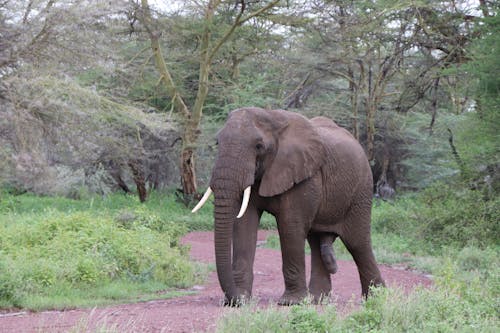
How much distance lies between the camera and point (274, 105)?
90.6ft

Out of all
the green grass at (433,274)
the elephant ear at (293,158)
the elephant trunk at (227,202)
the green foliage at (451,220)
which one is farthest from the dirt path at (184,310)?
the green foliage at (451,220)

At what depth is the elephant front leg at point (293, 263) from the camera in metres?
9.01

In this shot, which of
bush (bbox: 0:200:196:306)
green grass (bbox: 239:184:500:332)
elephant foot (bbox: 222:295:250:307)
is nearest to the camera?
green grass (bbox: 239:184:500:332)

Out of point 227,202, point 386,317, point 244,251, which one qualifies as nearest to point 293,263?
point 244,251

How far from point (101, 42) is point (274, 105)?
8.01 metres

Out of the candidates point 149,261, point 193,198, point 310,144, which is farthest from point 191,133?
point 310,144

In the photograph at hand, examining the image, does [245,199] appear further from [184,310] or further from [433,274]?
[433,274]

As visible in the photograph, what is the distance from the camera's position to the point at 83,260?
430 inches

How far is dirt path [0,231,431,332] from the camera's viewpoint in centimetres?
649

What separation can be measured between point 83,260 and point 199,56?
54.6 feet

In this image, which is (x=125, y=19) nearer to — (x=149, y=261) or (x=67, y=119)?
(x=67, y=119)

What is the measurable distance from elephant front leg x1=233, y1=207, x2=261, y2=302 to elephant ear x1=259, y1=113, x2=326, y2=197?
405 mm

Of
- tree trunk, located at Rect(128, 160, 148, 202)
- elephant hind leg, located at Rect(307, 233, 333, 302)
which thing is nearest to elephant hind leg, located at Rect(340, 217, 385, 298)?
elephant hind leg, located at Rect(307, 233, 333, 302)

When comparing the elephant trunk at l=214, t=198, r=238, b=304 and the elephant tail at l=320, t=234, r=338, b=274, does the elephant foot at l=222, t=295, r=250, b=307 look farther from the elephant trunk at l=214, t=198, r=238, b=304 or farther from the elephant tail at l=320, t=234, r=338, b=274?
the elephant tail at l=320, t=234, r=338, b=274
